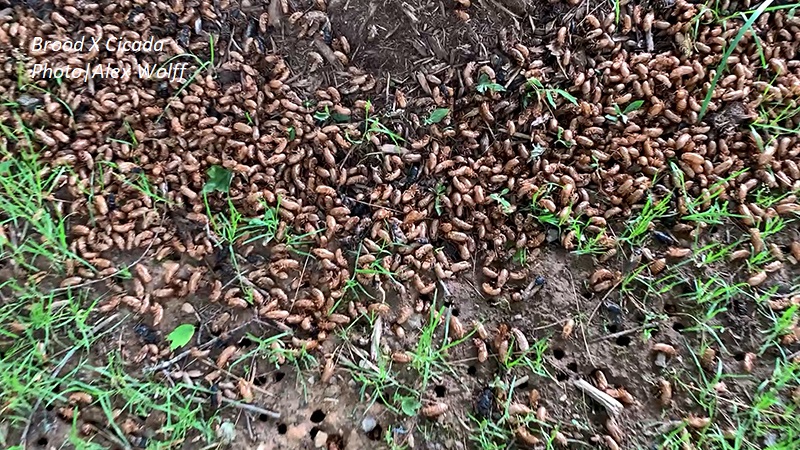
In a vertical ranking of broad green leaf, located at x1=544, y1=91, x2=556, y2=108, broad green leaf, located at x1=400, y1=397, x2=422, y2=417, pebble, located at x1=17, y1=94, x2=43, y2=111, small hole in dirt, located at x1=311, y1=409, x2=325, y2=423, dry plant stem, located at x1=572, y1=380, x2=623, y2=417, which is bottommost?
small hole in dirt, located at x1=311, y1=409, x2=325, y2=423

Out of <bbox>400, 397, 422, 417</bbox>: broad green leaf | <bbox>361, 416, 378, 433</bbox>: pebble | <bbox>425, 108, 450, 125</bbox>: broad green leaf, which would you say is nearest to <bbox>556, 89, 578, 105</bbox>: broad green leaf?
<bbox>425, 108, 450, 125</bbox>: broad green leaf

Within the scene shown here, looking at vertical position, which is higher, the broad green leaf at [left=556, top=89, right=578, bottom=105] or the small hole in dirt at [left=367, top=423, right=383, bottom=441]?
the broad green leaf at [left=556, top=89, right=578, bottom=105]

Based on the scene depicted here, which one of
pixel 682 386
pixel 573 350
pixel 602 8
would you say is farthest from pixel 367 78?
pixel 682 386

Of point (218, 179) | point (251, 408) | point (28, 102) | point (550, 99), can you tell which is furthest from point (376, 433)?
point (28, 102)

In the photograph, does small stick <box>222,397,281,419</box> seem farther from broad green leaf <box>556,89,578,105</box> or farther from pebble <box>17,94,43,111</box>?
broad green leaf <box>556,89,578,105</box>

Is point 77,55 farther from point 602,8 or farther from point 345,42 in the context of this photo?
point 602,8

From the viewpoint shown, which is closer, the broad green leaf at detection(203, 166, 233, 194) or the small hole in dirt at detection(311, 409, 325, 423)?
the small hole in dirt at detection(311, 409, 325, 423)

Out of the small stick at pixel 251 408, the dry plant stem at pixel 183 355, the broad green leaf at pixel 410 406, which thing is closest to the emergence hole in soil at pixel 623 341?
the broad green leaf at pixel 410 406
